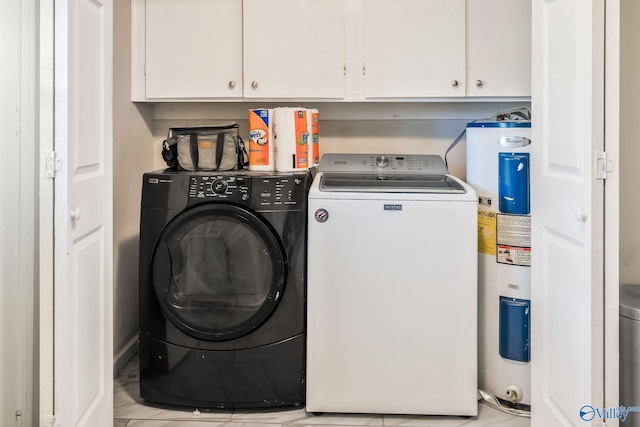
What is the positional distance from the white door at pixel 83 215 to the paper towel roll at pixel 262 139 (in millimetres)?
726

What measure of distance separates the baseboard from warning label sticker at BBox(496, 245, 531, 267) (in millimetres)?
1778

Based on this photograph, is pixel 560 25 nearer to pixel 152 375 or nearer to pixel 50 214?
pixel 50 214

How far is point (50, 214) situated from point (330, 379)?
122 centimetres

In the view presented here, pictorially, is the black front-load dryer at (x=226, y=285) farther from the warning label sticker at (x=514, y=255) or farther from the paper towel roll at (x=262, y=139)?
the warning label sticker at (x=514, y=255)

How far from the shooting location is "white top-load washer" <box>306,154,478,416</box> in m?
2.15

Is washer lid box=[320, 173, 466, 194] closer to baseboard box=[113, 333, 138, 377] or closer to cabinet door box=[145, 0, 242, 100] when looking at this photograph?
cabinet door box=[145, 0, 242, 100]

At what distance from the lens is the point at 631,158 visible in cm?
211

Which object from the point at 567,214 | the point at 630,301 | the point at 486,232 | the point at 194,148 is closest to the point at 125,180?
the point at 194,148

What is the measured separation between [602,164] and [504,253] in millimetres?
870

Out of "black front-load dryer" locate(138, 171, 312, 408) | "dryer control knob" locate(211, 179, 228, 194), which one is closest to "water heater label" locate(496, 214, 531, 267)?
"black front-load dryer" locate(138, 171, 312, 408)

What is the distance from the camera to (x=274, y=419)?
2205 millimetres

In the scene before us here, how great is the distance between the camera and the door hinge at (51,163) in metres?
1.52

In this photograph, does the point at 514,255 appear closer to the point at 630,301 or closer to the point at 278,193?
the point at 630,301

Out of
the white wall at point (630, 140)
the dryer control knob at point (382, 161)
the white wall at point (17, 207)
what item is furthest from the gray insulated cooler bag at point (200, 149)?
the white wall at point (630, 140)
